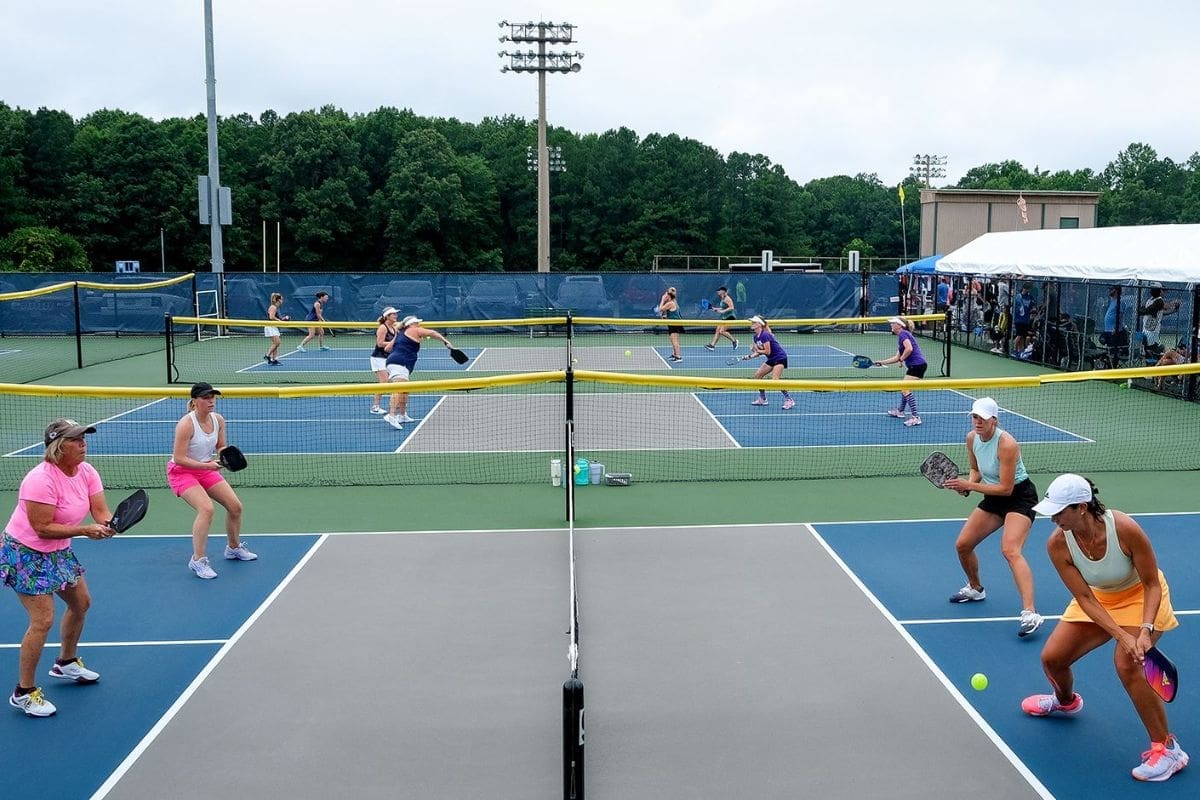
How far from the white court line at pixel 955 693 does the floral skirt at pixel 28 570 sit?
5.81 metres

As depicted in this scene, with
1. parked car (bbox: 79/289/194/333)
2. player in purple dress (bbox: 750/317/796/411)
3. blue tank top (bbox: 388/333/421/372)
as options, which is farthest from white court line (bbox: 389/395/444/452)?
parked car (bbox: 79/289/194/333)

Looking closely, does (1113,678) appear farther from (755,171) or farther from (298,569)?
(755,171)

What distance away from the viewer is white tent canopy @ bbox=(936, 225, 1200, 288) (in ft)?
71.6

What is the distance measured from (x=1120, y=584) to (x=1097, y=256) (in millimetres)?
21029

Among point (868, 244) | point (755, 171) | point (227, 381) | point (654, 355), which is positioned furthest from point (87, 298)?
point (868, 244)

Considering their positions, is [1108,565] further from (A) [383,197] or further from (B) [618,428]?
(A) [383,197]

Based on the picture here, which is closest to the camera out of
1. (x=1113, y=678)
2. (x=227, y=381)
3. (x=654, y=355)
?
(x=1113, y=678)

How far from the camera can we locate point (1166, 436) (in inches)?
665

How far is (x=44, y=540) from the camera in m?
7.07

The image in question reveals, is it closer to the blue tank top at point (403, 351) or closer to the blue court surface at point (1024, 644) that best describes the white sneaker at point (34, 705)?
the blue court surface at point (1024, 644)

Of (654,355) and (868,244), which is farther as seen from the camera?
(868,244)

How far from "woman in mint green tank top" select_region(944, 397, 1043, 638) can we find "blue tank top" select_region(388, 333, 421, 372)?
34.1ft

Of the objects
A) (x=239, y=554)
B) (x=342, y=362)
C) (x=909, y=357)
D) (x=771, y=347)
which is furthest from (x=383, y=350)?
(x=342, y=362)

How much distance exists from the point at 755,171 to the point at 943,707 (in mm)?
85381
